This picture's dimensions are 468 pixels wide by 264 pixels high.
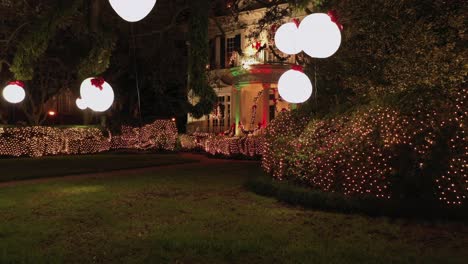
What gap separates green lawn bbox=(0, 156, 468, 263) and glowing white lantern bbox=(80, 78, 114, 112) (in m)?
1.81

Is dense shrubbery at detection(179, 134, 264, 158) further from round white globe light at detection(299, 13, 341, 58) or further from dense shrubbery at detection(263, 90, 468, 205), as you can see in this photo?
round white globe light at detection(299, 13, 341, 58)

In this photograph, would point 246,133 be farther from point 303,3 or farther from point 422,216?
point 303,3

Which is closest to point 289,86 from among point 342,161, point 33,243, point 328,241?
point 342,161

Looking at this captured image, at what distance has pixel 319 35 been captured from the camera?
5723mm

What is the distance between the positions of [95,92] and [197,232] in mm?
2469

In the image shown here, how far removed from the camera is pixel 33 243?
614cm

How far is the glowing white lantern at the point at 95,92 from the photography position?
18.2ft

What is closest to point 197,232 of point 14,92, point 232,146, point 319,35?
point 319,35

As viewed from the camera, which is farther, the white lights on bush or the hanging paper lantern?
the hanging paper lantern

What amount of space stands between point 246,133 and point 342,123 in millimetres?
13027

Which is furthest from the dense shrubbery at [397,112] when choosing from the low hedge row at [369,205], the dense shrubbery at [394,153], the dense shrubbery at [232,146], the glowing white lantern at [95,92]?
the dense shrubbery at [232,146]

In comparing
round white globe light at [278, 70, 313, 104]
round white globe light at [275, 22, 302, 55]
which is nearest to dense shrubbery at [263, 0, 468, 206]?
round white globe light at [275, 22, 302, 55]

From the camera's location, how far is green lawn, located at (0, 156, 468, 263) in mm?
5602

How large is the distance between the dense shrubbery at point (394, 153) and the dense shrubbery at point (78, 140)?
15.5m
